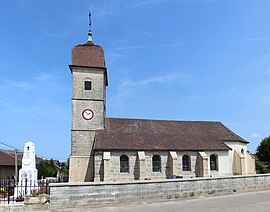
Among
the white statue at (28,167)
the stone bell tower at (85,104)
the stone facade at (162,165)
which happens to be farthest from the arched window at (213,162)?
the white statue at (28,167)

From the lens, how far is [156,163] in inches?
990

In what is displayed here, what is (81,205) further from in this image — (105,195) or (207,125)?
(207,125)

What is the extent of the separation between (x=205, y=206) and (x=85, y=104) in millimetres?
17895

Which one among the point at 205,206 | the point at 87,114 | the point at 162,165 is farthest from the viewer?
the point at 87,114

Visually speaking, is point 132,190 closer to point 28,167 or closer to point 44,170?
point 28,167

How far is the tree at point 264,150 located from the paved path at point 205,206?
122ft

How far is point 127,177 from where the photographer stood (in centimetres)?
2378

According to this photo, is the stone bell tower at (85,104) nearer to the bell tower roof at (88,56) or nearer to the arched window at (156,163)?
the bell tower roof at (88,56)

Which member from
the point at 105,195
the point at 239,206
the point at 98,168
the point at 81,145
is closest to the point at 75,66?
the point at 81,145

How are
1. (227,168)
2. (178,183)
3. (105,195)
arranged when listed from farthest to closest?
(227,168) → (178,183) → (105,195)

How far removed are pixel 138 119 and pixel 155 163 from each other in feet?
19.9

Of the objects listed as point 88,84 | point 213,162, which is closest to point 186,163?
point 213,162

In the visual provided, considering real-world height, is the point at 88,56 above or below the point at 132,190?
above

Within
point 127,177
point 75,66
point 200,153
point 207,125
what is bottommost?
point 127,177
